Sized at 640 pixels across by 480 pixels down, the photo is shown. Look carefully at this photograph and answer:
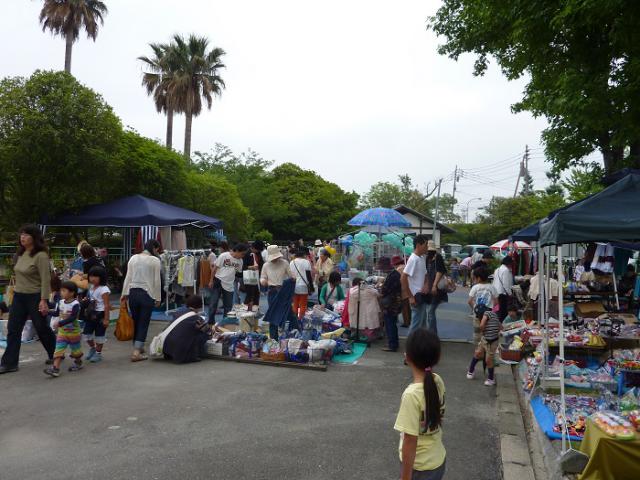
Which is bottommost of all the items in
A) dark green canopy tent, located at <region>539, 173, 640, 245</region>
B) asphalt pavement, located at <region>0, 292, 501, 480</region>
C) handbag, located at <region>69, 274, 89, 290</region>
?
asphalt pavement, located at <region>0, 292, 501, 480</region>

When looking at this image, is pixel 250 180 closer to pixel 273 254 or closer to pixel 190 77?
pixel 190 77

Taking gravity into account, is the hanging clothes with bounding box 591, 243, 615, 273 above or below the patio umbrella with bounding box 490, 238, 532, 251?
below

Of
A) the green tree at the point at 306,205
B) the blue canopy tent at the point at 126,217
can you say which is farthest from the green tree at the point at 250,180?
the blue canopy tent at the point at 126,217

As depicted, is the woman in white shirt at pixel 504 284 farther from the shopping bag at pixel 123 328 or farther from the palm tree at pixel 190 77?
the palm tree at pixel 190 77

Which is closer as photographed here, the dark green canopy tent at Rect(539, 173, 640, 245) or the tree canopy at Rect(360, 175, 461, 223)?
the dark green canopy tent at Rect(539, 173, 640, 245)

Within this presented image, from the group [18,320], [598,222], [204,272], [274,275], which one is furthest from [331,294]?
[598,222]

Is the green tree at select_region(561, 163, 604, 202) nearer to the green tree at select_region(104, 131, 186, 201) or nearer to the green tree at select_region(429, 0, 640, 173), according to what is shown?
the green tree at select_region(429, 0, 640, 173)

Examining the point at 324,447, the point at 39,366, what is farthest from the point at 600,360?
the point at 39,366

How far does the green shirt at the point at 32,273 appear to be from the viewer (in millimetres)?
6492

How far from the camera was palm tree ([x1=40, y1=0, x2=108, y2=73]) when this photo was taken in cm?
2495

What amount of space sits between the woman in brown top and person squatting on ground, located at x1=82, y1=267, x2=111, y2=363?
2.20ft

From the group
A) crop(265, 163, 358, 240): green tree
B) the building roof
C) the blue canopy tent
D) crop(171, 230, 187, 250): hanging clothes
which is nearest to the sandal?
the blue canopy tent

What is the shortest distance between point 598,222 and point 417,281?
12.0 ft

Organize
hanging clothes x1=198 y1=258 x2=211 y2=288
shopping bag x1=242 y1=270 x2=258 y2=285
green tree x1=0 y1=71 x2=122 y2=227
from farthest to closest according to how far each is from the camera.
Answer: green tree x1=0 y1=71 x2=122 y2=227, hanging clothes x1=198 y1=258 x2=211 y2=288, shopping bag x1=242 y1=270 x2=258 y2=285
